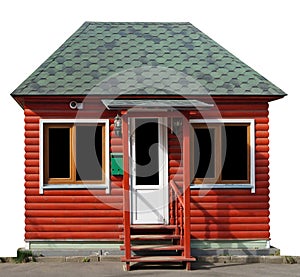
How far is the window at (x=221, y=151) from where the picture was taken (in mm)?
15727

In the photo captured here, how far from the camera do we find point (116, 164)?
1556cm

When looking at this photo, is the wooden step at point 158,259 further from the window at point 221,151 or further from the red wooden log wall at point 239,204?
the window at point 221,151

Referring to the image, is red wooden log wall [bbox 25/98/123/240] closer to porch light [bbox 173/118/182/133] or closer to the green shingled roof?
the green shingled roof

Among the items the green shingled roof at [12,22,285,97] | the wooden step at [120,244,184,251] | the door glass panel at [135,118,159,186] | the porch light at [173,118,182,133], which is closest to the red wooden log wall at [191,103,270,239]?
the porch light at [173,118,182,133]

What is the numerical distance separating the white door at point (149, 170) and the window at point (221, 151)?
27.0 inches

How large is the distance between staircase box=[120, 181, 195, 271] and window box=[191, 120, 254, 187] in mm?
796

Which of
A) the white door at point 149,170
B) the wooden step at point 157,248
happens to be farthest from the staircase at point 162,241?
the white door at point 149,170

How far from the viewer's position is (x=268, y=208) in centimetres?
1577

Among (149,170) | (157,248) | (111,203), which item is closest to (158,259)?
(157,248)

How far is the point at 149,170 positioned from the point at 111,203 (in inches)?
42.3

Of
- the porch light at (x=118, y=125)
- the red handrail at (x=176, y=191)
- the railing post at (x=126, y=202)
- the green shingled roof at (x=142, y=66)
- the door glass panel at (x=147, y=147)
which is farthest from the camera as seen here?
the door glass panel at (x=147, y=147)

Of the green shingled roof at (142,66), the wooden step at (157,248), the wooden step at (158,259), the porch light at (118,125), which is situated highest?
the green shingled roof at (142,66)

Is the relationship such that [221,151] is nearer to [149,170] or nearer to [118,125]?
[149,170]

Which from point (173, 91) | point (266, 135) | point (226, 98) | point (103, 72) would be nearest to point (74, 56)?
point (103, 72)
